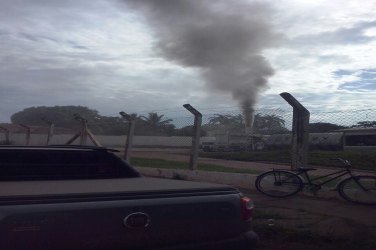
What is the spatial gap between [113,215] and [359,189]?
19.7ft

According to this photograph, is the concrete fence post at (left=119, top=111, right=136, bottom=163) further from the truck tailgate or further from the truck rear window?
the truck tailgate

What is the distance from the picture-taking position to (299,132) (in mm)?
9078

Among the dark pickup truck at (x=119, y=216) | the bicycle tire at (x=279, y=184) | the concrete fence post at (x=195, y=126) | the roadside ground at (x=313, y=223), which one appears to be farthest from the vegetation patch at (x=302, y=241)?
the concrete fence post at (x=195, y=126)

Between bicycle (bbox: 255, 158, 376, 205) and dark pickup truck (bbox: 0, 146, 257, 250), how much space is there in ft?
16.2

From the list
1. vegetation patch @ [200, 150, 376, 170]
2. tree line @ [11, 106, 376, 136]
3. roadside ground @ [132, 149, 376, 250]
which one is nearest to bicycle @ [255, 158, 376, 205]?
roadside ground @ [132, 149, 376, 250]

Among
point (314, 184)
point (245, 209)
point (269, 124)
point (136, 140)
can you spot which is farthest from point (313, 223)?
point (136, 140)

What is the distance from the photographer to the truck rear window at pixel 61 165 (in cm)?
424

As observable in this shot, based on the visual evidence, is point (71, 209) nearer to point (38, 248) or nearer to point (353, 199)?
point (38, 248)

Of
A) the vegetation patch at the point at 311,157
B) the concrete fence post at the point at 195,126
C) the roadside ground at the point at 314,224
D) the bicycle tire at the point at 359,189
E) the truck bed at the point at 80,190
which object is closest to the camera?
the truck bed at the point at 80,190

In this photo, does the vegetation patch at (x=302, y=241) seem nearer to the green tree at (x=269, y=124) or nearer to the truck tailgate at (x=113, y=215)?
the truck tailgate at (x=113, y=215)

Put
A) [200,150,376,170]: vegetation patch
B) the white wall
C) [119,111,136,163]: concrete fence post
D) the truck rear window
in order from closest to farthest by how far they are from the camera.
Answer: the truck rear window
[119,111,136,163]: concrete fence post
[200,150,376,170]: vegetation patch
the white wall

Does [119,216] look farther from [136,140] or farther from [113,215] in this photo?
[136,140]

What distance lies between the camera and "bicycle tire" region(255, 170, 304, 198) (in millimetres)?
→ 8953

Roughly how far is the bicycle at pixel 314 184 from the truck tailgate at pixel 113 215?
16.5ft
